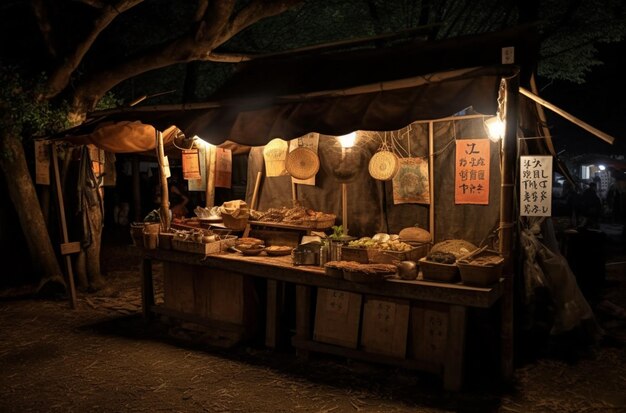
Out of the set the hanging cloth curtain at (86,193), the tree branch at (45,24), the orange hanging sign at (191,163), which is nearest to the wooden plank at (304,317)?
the orange hanging sign at (191,163)

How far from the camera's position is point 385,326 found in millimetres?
5953

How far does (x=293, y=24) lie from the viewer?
16.6m

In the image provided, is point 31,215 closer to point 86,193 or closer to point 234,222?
point 86,193

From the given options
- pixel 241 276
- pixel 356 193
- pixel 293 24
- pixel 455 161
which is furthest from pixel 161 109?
pixel 293 24

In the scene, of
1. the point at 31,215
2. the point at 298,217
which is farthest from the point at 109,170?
the point at 298,217

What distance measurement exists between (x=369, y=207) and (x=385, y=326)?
248cm

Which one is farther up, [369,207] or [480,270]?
[369,207]

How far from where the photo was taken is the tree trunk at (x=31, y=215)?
1002 cm

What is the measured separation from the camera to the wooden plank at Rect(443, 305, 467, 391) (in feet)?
17.7

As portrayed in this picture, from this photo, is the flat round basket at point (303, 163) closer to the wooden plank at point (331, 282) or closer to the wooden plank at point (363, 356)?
the wooden plank at point (331, 282)

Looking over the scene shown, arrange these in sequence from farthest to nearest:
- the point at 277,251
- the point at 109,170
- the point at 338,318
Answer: the point at 109,170 → the point at 277,251 → the point at 338,318

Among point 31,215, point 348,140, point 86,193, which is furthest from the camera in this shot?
point 31,215

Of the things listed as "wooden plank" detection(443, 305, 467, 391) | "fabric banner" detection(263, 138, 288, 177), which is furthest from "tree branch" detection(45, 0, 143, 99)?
"wooden plank" detection(443, 305, 467, 391)

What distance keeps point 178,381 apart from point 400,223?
13.5 ft
